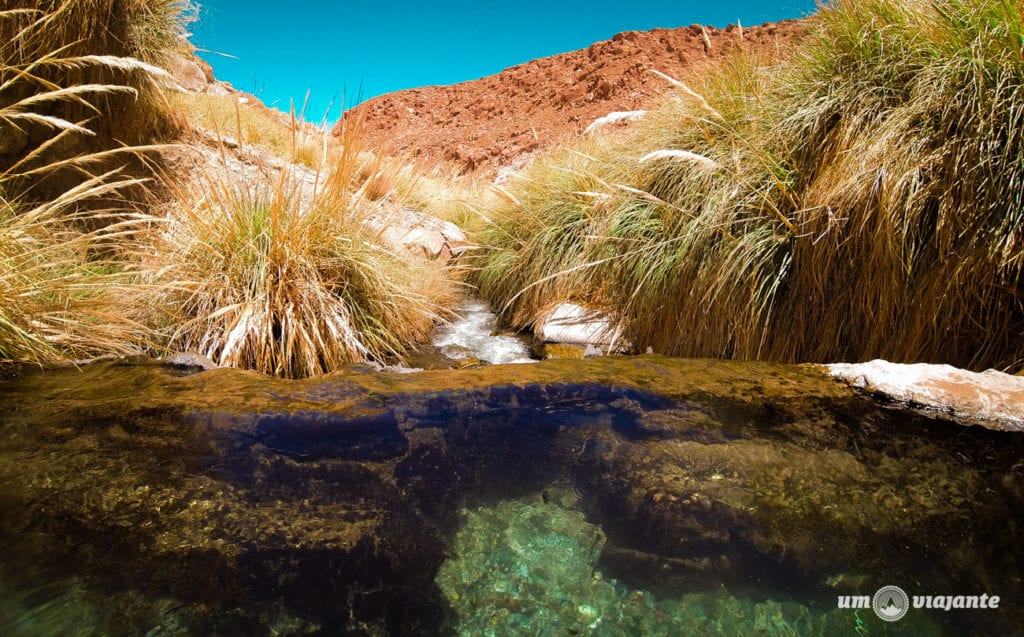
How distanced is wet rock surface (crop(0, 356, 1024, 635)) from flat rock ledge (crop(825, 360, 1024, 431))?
8 centimetres

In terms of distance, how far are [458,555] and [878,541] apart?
3.09 feet

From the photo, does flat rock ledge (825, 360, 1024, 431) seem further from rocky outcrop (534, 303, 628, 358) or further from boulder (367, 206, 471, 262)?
boulder (367, 206, 471, 262)

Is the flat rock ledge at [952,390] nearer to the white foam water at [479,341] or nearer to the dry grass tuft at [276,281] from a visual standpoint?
the white foam water at [479,341]

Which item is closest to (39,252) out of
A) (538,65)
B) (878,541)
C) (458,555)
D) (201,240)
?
(201,240)

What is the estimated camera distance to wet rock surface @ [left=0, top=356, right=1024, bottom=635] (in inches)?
44.1

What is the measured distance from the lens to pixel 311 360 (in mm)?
2885

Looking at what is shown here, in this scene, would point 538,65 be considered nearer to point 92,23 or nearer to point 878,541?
point 92,23

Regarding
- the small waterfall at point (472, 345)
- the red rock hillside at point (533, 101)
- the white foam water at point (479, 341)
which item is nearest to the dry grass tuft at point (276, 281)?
the small waterfall at point (472, 345)

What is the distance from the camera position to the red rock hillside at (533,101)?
13.9 metres

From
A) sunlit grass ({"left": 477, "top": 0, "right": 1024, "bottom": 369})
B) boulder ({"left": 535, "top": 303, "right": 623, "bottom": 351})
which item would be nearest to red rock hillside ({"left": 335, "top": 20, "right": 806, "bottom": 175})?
boulder ({"left": 535, "top": 303, "right": 623, "bottom": 351})

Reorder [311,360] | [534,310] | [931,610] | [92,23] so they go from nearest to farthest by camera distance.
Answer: [931,610] < [311,360] < [92,23] < [534,310]

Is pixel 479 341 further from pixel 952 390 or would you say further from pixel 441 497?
pixel 952 390

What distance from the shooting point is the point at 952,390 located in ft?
6.30

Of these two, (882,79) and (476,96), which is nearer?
(882,79)
